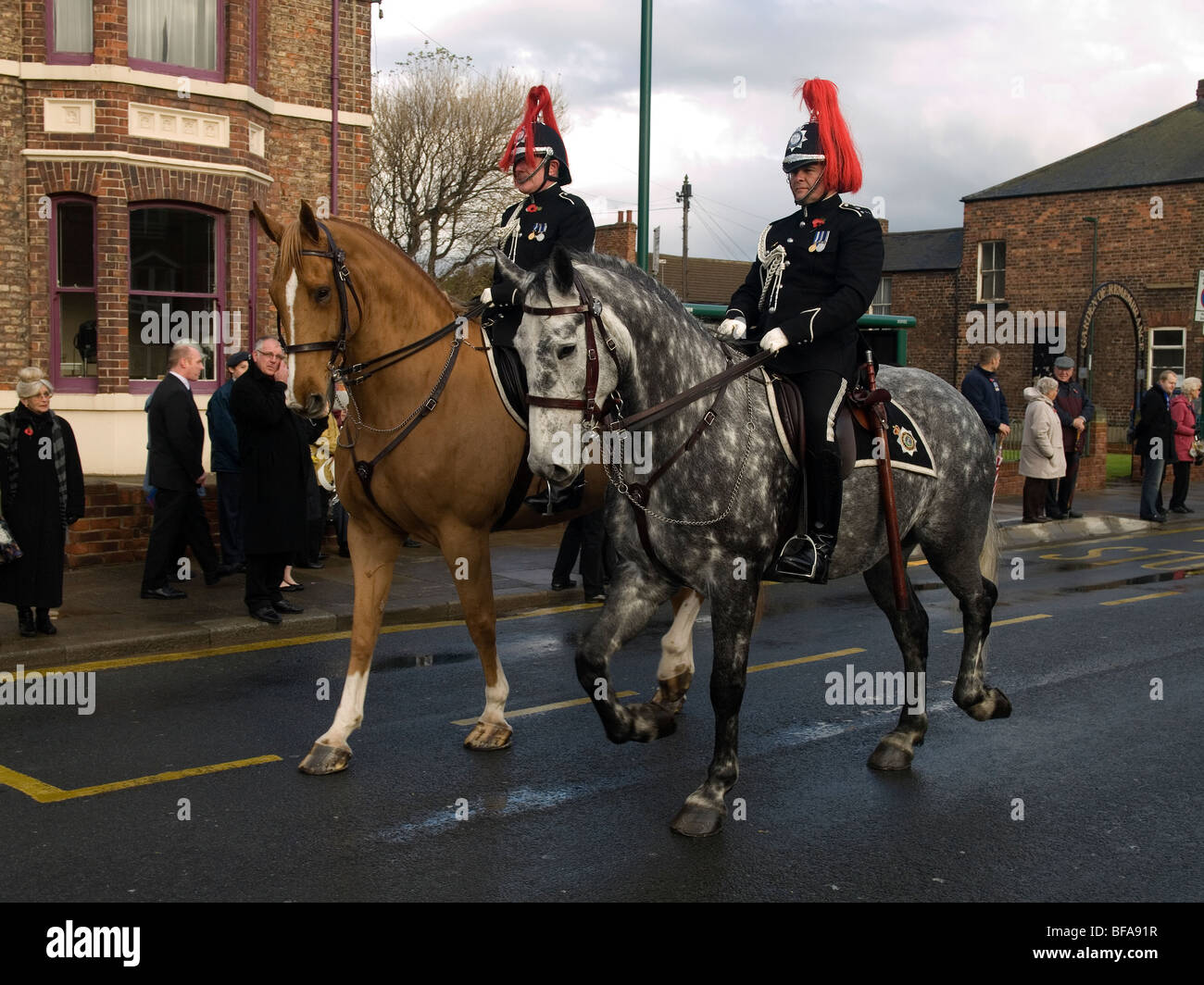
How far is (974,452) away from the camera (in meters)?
6.50

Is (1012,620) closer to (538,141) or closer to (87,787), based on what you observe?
(538,141)

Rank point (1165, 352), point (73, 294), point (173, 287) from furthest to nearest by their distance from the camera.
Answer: point (1165, 352) → point (173, 287) → point (73, 294)

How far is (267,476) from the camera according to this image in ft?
31.1

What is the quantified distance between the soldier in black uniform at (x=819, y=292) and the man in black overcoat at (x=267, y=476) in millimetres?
4626

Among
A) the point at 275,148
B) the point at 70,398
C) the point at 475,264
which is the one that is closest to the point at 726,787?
the point at 70,398

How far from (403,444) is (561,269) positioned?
179 centimetres

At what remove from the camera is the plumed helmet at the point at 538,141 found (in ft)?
23.6

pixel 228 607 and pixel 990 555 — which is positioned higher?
pixel 990 555

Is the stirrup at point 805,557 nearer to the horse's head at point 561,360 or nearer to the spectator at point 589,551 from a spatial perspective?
the horse's head at point 561,360

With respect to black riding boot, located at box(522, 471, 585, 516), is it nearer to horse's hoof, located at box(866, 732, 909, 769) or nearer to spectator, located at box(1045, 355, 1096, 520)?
horse's hoof, located at box(866, 732, 909, 769)

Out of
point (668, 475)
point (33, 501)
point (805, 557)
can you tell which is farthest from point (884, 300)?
point (668, 475)

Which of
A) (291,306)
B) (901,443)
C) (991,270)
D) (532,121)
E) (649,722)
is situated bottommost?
(649,722)
